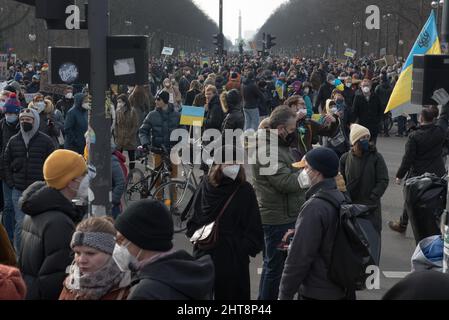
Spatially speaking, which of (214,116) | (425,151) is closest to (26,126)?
(425,151)

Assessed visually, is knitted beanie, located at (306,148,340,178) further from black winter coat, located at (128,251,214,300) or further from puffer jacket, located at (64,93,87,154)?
puffer jacket, located at (64,93,87,154)

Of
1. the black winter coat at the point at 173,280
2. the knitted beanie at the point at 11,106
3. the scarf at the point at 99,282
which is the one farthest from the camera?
the knitted beanie at the point at 11,106

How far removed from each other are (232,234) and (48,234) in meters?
1.64

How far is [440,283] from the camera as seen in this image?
2766mm

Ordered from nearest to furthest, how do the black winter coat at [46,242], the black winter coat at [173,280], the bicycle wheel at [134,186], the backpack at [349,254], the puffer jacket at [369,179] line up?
the black winter coat at [173,280], the black winter coat at [46,242], the backpack at [349,254], the puffer jacket at [369,179], the bicycle wheel at [134,186]

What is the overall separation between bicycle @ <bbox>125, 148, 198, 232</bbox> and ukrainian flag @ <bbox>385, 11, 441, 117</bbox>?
308cm

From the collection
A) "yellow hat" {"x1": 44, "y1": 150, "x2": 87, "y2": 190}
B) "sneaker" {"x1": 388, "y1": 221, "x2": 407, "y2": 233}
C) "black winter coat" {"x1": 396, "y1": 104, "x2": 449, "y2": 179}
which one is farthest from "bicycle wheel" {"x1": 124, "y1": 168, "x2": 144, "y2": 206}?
"yellow hat" {"x1": 44, "y1": 150, "x2": 87, "y2": 190}

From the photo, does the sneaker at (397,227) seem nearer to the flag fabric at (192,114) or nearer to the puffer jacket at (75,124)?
the flag fabric at (192,114)

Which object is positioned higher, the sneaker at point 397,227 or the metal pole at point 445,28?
the metal pole at point 445,28

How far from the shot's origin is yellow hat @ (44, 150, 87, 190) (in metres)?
5.15

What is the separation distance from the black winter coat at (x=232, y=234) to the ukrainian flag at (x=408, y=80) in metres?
2.25

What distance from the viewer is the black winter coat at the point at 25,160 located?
845 cm

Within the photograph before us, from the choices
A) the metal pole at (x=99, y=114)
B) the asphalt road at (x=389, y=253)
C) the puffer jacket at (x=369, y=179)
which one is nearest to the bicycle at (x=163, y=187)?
the asphalt road at (x=389, y=253)

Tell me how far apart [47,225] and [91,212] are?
6.36 feet
